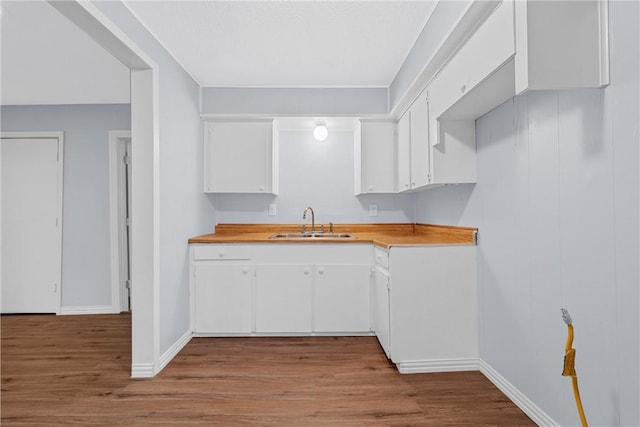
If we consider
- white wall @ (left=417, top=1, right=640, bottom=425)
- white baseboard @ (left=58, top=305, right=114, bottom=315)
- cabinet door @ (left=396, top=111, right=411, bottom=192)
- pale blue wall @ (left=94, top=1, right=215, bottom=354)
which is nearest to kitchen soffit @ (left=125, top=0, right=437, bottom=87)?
pale blue wall @ (left=94, top=1, right=215, bottom=354)

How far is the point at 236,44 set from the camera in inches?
104

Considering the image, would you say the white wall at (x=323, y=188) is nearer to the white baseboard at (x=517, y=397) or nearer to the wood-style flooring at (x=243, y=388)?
the wood-style flooring at (x=243, y=388)

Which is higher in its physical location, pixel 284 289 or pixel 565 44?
pixel 565 44

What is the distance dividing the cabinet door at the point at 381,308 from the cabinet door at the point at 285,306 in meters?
0.55

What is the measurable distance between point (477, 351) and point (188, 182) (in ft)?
8.61

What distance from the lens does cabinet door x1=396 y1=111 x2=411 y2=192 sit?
2.94 meters

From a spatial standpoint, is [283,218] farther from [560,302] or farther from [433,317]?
[560,302]

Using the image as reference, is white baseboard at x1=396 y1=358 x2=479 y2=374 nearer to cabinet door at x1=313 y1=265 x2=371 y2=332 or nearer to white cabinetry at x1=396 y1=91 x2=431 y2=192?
cabinet door at x1=313 y1=265 x2=371 y2=332

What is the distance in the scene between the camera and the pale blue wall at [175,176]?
2508 mm

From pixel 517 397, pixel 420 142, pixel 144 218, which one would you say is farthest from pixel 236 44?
pixel 517 397

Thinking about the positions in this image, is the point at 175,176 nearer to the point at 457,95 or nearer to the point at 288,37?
the point at 288,37

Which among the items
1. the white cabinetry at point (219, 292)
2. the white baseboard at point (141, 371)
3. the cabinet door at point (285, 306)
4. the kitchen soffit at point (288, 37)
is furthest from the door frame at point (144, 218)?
the cabinet door at point (285, 306)

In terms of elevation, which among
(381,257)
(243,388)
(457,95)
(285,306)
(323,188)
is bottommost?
(243,388)

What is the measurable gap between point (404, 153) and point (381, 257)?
1004 mm
